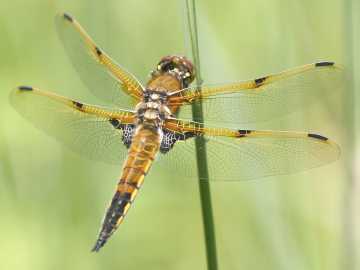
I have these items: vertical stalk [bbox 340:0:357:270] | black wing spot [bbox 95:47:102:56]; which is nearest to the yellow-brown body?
black wing spot [bbox 95:47:102:56]

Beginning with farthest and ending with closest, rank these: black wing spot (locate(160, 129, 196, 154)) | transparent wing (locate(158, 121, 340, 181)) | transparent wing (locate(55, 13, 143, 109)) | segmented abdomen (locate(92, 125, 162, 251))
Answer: transparent wing (locate(55, 13, 143, 109))
black wing spot (locate(160, 129, 196, 154))
segmented abdomen (locate(92, 125, 162, 251))
transparent wing (locate(158, 121, 340, 181))

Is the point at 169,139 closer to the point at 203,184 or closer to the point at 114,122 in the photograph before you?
the point at 114,122

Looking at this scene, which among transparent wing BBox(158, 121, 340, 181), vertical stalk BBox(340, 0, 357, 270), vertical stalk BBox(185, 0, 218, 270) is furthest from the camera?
transparent wing BBox(158, 121, 340, 181)

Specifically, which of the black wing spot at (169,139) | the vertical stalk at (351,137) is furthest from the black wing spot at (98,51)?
the vertical stalk at (351,137)

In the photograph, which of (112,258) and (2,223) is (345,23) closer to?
(112,258)

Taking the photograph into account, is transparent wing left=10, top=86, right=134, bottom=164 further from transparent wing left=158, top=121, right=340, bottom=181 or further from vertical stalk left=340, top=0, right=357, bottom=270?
vertical stalk left=340, top=0, right=357, bottom=270
